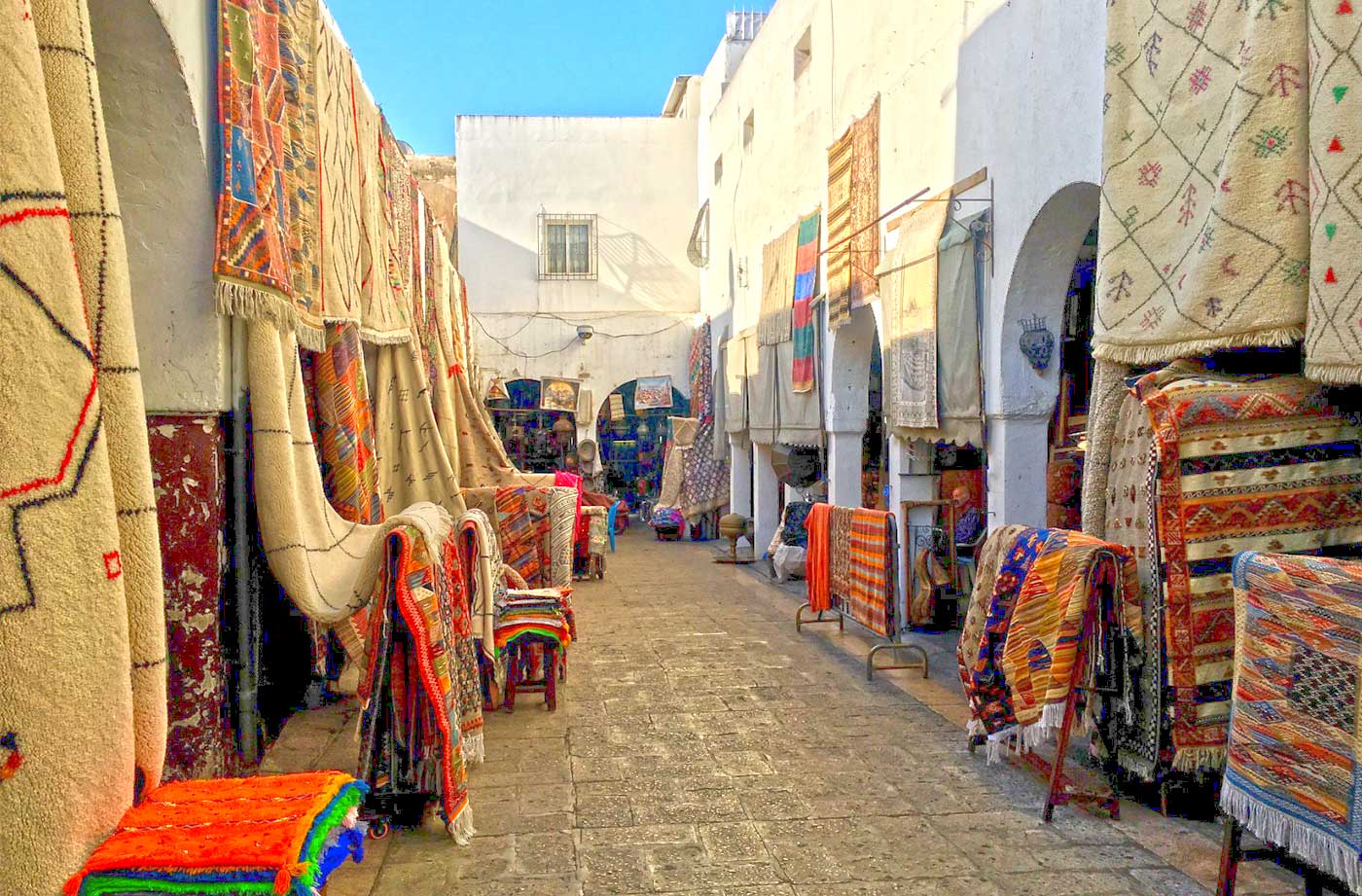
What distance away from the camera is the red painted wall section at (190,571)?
3127 millimetres

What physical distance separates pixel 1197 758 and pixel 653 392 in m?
15.4

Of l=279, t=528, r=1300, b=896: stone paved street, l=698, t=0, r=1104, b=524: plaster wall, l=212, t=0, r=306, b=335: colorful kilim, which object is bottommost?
l=279, t=528, r=1300, b=896: stone paved street

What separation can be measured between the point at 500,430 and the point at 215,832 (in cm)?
1734

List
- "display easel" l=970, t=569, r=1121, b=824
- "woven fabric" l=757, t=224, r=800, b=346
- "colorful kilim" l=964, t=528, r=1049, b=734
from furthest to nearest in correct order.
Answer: "woven fabric" l=757, t=224, r=800, b=346, "colorful kilim" l=964, t=528, r=1049, b=734, "display easel" l=970, t=569, r=1121, b=824

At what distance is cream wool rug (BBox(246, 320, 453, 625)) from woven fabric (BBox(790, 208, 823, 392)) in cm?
705

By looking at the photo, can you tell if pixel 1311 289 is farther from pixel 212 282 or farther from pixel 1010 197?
pixel 212 282

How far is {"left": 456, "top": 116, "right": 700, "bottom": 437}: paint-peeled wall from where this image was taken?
18.7 metres

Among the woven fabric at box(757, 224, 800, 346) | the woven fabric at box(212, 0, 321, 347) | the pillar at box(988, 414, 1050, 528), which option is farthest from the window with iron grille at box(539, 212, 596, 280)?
the woven fabric at box(212, 0, 321, 347)

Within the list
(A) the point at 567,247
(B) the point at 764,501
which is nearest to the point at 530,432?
(A) the point at 567,247

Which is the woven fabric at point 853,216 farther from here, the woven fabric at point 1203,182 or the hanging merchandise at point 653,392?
the hanging merchandise at point 653,392

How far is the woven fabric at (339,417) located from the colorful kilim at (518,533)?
2906 millimetres

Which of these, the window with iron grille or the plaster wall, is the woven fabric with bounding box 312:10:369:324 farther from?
the window with iron grille

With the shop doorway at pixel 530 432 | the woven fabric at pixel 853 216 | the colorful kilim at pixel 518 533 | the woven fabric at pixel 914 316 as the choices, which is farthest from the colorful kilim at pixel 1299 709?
the shop doorway at pixel 530 432

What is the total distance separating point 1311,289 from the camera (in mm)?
3295
